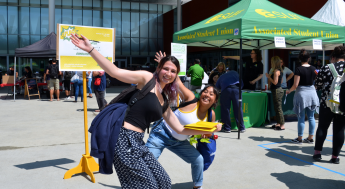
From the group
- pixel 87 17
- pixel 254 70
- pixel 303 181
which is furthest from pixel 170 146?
pixel 87 17

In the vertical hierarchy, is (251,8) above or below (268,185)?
above

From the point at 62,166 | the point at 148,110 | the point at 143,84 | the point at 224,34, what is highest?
the point at 224,34

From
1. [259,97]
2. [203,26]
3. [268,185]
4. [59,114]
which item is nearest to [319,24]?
[259,97]

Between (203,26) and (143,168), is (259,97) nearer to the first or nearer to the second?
(203,26)

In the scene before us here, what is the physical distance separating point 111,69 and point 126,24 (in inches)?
1269

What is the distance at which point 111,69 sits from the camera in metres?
2.13

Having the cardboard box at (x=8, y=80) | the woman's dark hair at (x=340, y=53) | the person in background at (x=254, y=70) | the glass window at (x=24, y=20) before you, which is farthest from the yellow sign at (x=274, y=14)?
the glass window at (x=24, y=20)

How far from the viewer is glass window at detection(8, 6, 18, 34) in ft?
95.8

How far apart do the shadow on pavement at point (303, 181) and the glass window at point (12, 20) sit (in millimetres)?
31179

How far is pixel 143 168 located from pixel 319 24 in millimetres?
6408

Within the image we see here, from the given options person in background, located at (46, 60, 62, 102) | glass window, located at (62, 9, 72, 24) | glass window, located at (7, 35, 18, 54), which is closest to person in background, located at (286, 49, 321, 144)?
person in background, located at (46, 60, 62, 102)

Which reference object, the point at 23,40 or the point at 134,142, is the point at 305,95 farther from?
the point at 23,40

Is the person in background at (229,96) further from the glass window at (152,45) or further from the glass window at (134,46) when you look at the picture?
the glass window at (152,45)

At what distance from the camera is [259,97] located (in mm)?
7582
